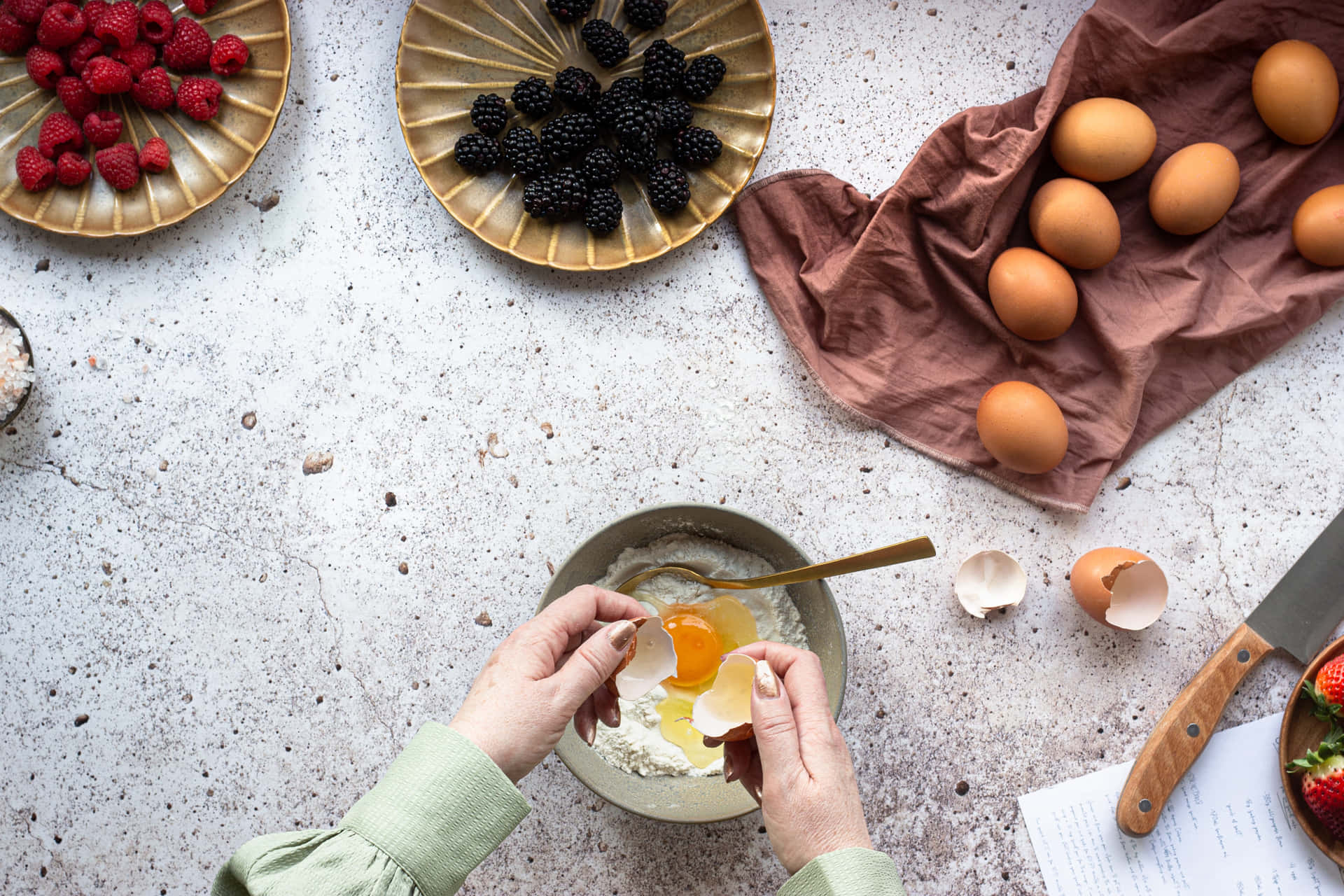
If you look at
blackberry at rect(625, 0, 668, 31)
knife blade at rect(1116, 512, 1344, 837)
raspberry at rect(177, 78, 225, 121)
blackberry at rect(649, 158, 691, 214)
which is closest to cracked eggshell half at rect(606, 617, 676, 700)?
blackberry at rect(649, 158, 691, 214)

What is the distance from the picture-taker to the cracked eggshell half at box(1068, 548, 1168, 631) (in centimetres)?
110

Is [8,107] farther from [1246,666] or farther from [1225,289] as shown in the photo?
[1246,666]

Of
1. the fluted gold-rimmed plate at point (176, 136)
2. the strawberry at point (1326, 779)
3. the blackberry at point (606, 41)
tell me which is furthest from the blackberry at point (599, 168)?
the strawberry at point (1326, 779)

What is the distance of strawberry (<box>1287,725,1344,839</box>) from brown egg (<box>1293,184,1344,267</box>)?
1.90ft

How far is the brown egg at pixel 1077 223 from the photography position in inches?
42.9

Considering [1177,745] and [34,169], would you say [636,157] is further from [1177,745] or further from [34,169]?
[1177,745]

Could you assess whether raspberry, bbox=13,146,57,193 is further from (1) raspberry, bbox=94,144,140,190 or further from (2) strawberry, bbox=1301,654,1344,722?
(2) strawberry, bbox=1301,654,1344,722

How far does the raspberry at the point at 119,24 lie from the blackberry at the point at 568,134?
1.76 feet

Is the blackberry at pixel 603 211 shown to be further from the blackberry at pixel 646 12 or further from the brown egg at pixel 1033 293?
the brown egg at pixel 1033 293

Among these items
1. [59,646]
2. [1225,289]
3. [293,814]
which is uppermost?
[1225,289]

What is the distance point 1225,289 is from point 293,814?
1380 millimetres

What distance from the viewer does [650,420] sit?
1.19 m

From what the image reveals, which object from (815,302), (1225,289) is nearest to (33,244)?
(815,302)

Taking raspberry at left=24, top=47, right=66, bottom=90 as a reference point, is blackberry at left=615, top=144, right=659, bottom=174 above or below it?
below
